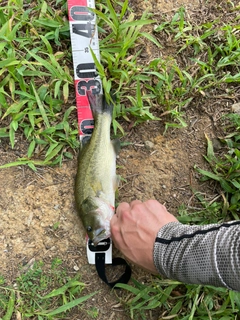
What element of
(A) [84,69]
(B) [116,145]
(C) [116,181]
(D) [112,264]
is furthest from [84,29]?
(D) [112,264]

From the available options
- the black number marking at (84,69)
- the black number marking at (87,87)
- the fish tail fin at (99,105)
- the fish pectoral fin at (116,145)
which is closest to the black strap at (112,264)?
the fish pectoral fin at (116,145)

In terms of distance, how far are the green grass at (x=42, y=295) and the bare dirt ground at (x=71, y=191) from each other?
8 centimetres

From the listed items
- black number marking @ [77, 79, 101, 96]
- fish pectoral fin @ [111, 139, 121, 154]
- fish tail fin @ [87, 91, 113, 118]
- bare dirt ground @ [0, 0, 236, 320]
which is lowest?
bare dirt ground @ [0, 0, 236, 320]

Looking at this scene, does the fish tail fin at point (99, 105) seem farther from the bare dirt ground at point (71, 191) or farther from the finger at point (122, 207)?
the finger at point (122, 207)

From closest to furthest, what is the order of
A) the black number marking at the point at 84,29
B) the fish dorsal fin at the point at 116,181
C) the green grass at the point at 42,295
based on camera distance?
the green grass at the point at 42,295 → the fish dorsal fin at the point at 116,181 → the black number marking at the point at 84,29

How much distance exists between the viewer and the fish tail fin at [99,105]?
3463 millimetres

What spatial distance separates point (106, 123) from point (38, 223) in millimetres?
1199

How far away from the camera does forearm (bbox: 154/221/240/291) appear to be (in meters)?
2.29

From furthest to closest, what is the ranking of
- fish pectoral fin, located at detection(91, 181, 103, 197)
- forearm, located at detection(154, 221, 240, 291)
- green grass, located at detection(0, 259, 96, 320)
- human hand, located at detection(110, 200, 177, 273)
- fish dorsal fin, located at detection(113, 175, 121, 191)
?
fish dorsal fin, located at detection(113, 175, 121, 191), fish pectoral fin, located at detection(91, 181, 103, 197), green grass, located at detection(0, 259, 96, 320), human hand, located at detection(110, 200, 177, 273), forearm, located at detection(154, 221, 240, 291)

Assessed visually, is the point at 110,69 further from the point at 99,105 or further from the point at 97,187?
the point at 97,187

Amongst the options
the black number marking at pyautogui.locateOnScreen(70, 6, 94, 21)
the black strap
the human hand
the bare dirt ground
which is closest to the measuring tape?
the black number marking at pyautogui.locateOnScreen(70, 6, 94, 21)

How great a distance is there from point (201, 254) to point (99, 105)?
5.77ft

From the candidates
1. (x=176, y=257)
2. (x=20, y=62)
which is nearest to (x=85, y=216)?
(x=176, y=257)

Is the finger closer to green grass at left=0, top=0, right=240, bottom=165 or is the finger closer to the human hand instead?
the human hand
